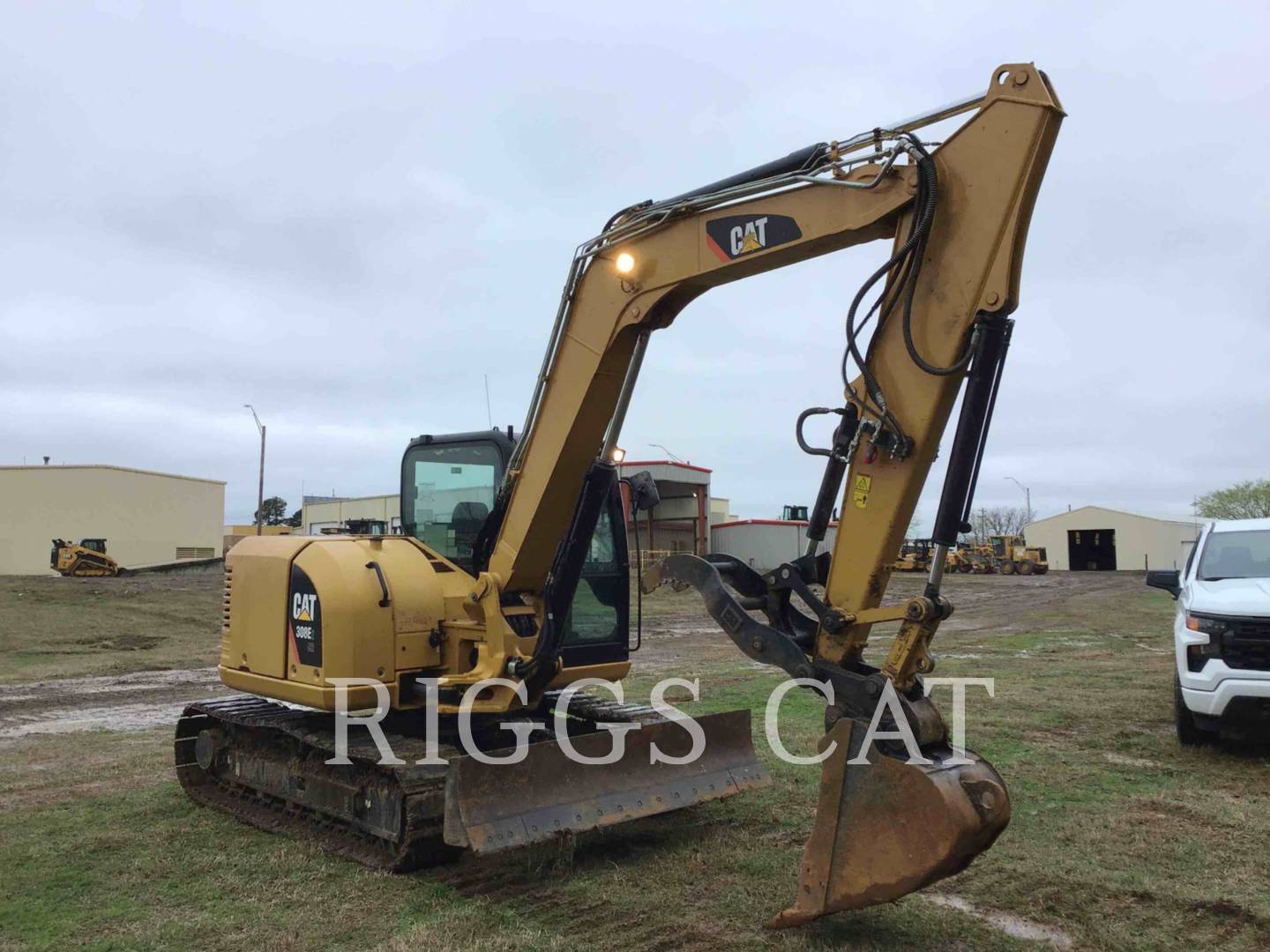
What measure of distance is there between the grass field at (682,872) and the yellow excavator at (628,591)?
30cm

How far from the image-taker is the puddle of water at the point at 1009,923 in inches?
178

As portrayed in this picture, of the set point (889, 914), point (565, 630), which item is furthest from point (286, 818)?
point (889, 914)

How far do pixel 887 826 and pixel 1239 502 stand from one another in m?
81.8

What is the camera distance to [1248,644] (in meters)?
7.53

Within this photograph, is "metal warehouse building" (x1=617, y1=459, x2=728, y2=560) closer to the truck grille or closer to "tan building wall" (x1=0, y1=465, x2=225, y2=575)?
"tan building wall" (x1=0, y1=465, x2=225, y2=575)

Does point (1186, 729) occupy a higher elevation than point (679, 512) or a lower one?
lower

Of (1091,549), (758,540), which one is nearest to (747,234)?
(758,540)

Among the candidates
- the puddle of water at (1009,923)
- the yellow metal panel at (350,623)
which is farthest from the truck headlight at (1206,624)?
the yellow metal panel at (350,623)

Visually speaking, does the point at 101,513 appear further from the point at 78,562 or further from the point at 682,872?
the point at 682,872

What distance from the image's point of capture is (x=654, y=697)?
38.6 feet

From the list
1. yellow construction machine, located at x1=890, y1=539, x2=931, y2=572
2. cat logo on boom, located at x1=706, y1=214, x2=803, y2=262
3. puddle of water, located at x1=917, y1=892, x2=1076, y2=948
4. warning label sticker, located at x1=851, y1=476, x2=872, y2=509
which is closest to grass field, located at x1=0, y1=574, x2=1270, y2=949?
puddle of water, located at x1=917, y1=892, x2=1076, y2=948

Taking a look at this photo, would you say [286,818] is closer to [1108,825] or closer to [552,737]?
[552,737]

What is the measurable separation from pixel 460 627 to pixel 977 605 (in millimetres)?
26275

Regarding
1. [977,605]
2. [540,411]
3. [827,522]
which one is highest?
[540,411]
